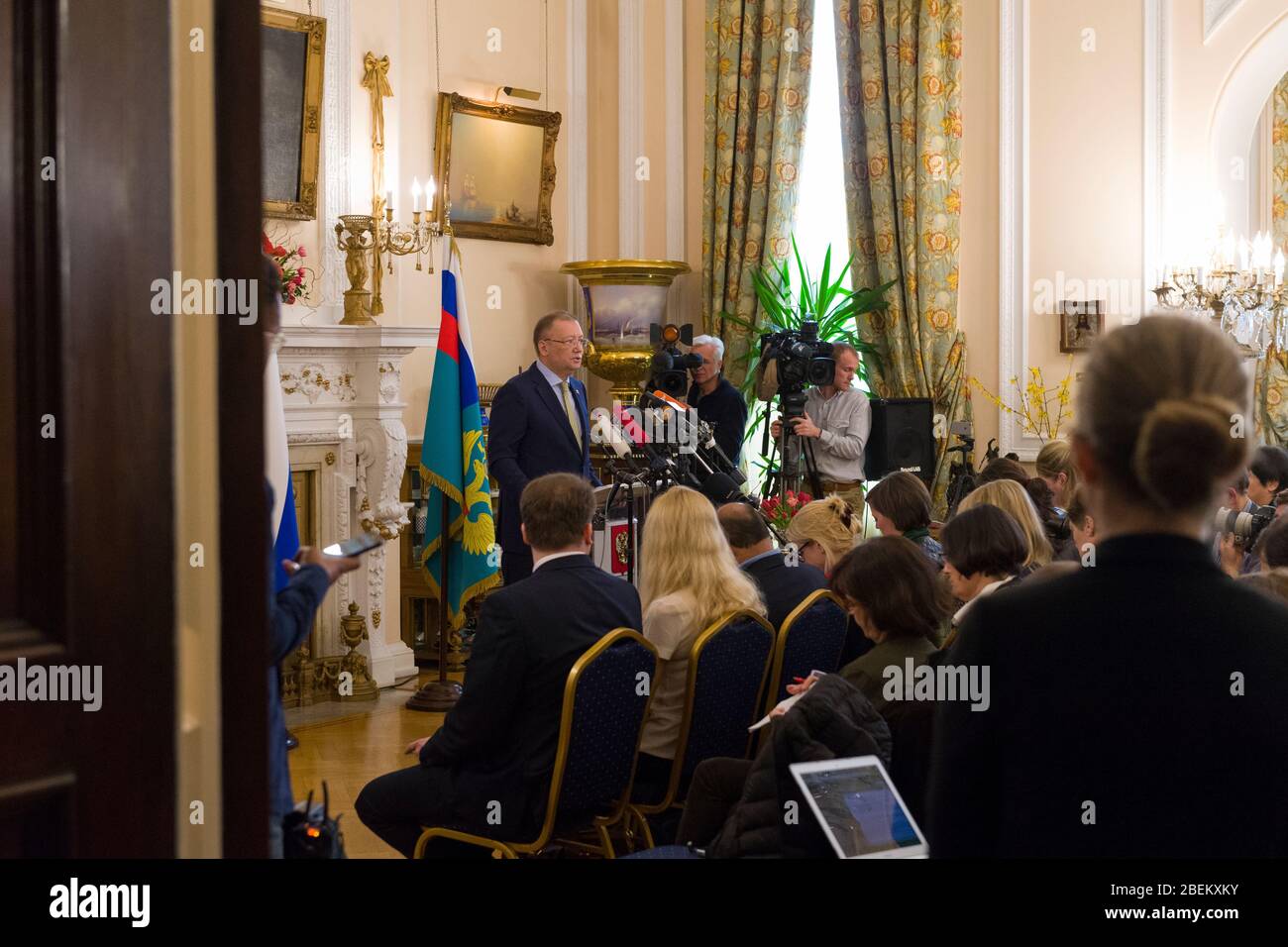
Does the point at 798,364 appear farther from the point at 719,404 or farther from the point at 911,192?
the point at 911,192

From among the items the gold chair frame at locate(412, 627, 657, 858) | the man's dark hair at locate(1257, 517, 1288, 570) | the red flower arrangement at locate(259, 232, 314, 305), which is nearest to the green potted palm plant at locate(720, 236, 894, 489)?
the red flower arrangement at locate(259, 232, 314, 305)

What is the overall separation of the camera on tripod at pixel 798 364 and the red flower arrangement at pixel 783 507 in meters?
0.47

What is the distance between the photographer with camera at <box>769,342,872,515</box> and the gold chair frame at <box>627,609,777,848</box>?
138 inches

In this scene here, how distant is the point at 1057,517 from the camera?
4613 millimetres

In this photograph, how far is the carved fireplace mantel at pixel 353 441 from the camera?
6430 millimetres

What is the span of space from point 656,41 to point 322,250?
3.04m

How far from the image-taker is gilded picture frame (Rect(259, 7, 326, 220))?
655 cm

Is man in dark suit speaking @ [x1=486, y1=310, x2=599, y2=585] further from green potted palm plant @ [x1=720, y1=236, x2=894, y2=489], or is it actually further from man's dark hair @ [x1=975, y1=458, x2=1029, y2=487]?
green potted palm plant @ [x1=720, y1=236, x2=894, y2=489]

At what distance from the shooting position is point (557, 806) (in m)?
3.16

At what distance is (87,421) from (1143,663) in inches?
41.4

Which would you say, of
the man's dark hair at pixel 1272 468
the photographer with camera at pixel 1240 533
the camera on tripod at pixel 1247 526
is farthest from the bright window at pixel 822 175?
the camera on tripod at pixel 1247 526

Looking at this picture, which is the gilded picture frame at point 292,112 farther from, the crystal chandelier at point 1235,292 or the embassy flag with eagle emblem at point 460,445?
the crystal chandelier at point 1235,292

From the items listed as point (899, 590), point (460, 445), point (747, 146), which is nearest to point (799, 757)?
point (899, 590)
